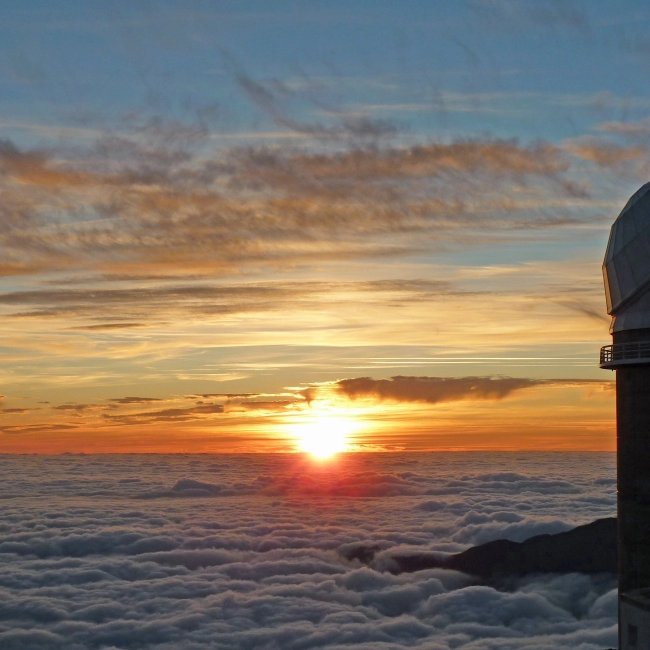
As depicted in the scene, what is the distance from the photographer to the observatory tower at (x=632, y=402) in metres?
31.9

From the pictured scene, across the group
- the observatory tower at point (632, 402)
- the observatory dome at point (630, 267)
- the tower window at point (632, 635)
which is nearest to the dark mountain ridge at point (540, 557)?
the observatory tower at point (632, 402)

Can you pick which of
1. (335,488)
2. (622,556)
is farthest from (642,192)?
(335,488)

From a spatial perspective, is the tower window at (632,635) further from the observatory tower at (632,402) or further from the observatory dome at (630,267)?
the observatory dome at (630,267)

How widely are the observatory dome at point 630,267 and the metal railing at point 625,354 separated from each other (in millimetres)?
781

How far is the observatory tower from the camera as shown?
105ft

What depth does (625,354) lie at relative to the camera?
33.2 meters

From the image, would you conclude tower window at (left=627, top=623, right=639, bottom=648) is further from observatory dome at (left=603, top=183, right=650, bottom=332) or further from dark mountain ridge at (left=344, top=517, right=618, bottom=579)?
dark mountain ridge at (left=344, top=517, right=618, bottom=579)

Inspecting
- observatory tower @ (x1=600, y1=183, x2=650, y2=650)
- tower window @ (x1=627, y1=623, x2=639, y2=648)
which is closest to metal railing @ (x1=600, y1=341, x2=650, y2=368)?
observatory tower @ (x1=600, y1=183, x2=650, y2=650)

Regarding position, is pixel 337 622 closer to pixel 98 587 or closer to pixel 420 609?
pixel 420 609

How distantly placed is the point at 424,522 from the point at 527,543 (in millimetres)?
41352

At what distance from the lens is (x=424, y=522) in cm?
12000

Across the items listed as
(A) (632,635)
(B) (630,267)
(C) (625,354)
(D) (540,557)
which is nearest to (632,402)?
(C) (625,354)

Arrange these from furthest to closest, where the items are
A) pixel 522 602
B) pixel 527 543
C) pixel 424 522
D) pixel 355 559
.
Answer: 1. pixel 424 522
2. pixel 355 559
3. pixel 527 543
4. pixel 522 602

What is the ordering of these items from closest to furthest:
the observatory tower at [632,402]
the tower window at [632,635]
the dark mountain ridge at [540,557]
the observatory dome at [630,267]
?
the tower window at [632,635], the observatory tower at [632,402], the observatory dome at [630,267], the dark mountain ridge at [540,557]
